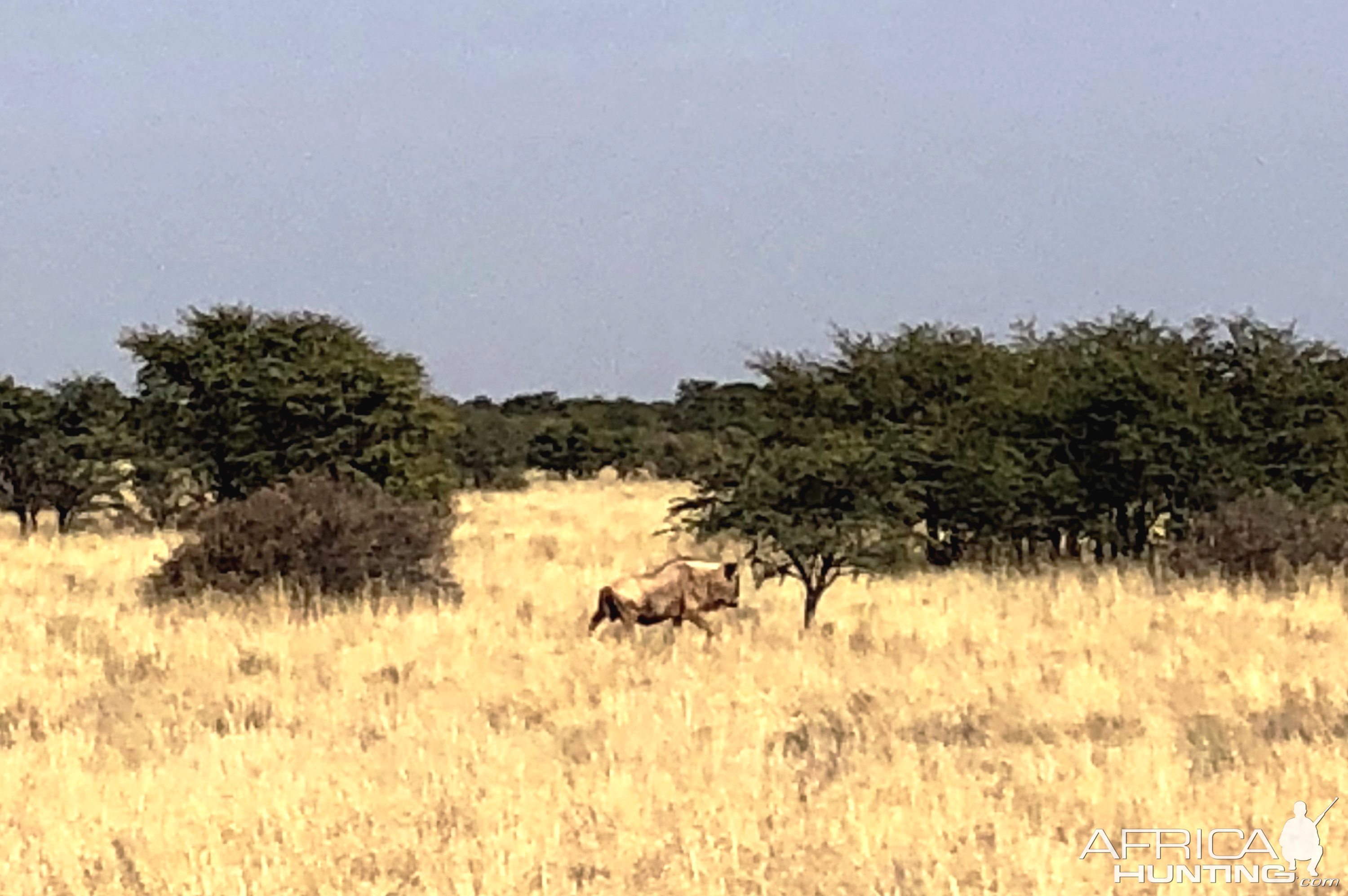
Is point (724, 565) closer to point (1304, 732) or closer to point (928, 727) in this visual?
point (928, 727)

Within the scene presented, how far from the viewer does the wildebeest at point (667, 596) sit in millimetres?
12711

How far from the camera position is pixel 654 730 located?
8.60m

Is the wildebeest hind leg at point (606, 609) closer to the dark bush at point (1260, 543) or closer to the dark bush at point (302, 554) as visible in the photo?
the dark bush at point (302, 554)

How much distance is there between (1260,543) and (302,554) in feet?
30.8

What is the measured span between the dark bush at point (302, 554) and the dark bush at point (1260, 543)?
25.1 feet

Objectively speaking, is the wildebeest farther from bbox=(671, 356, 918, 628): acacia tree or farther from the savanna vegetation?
bbox=(671, 356, 918, 628): acacia tree

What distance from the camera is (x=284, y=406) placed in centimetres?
2159

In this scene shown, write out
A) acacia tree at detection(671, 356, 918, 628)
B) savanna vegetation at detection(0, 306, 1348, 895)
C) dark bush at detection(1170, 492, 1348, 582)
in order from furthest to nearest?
1. dark bush at detection(1170, 492, 1348, 582)
2. acacia tree at detection(671, 356, 918, 628)
3. savanna vegetation at detection(0, 306, 1348, 895)

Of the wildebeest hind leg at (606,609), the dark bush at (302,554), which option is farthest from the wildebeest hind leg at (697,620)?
the dark bush at (302,554)

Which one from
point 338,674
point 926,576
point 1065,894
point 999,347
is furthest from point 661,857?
point 999,347

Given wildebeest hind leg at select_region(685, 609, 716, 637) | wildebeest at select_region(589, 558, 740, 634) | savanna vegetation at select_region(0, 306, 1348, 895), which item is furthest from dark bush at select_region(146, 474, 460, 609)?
wildebeest hind leg at select_region(685, 609, 716, 637)

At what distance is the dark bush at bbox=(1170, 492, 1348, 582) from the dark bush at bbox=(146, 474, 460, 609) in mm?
7641

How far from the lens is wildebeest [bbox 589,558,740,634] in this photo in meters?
12.7

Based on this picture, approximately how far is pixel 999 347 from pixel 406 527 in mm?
9350
